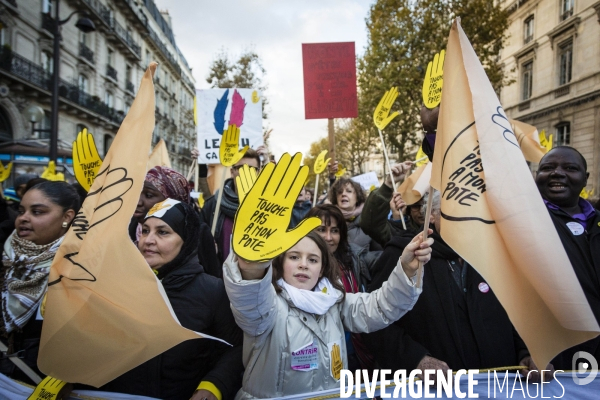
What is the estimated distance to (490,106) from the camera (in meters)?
1.62

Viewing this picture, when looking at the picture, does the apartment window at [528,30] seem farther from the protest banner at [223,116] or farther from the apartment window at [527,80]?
the protest banner at [223,116]

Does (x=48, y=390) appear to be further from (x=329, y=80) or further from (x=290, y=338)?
(x=329, y=80)

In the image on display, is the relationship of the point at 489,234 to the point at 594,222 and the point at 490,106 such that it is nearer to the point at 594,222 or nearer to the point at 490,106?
the point at 490,106

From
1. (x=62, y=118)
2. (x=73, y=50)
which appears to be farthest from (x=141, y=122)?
(x=73, y=50)

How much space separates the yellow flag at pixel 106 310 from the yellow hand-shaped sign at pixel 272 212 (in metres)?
0.39

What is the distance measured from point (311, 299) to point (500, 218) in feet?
2.83

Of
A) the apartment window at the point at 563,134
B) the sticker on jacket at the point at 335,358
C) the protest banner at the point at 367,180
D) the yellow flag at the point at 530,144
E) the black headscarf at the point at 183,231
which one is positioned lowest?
the sticker on jacket at the point at 335,358

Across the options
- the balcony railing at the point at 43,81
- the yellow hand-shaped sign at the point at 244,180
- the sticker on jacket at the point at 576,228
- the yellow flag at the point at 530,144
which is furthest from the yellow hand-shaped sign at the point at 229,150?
the balcony railing at the point at 43,81


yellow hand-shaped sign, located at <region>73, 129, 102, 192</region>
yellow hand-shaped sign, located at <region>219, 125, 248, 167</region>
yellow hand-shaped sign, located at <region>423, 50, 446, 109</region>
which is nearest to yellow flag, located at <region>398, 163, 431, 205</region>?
yellow hand-shaped sign, located at <region>423, 50, 446, 109</region>

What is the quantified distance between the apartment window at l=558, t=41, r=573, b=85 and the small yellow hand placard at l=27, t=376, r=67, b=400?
2558cm

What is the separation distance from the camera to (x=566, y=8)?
21.1 metres

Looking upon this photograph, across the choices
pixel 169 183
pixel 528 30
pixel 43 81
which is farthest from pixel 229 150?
pixel 528 30

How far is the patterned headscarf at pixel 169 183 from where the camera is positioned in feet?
9.04

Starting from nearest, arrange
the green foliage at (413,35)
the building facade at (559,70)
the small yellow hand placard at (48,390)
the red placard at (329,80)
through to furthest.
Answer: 1. the small yellow hand placard at (48,390)
2. the red placard at (329,80)
3. the green foliage at (413,35)
4. the building facade at (559,70)
